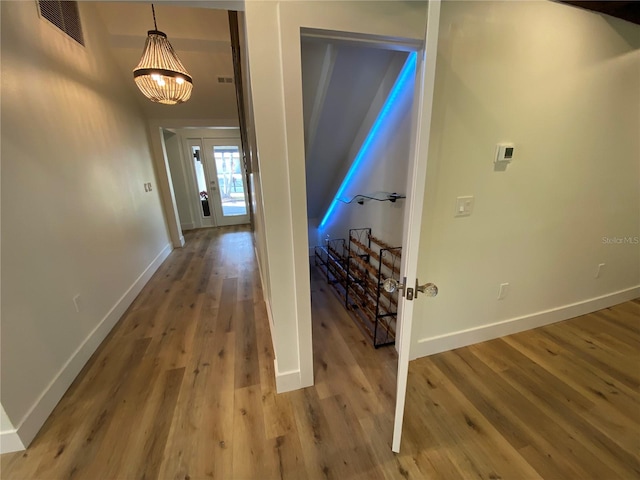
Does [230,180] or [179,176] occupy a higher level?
[179,176]

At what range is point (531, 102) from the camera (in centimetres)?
150

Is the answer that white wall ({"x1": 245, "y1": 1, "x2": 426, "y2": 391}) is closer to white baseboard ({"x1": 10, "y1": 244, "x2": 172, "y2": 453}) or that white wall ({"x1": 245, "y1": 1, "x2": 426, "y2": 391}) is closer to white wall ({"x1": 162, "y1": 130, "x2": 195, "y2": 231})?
white baseboard ({"x1": 10, "y1": 244, "x2": 172, "y2": 453})

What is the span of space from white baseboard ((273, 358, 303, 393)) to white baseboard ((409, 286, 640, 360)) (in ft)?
2.71

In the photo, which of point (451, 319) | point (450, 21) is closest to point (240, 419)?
point (451, 319)

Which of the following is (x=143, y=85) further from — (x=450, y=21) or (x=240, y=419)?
(x=240, y=419)

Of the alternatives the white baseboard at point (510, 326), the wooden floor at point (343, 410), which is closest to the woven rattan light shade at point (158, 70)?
the wooden floor at point (343, 410)

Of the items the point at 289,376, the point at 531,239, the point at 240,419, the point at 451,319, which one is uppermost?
the point at 531,239

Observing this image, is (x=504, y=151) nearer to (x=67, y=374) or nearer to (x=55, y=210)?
(x=55, y=210)

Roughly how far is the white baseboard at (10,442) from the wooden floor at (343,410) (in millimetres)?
26

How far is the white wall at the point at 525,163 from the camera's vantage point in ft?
4.52

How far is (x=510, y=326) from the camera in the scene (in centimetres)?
204

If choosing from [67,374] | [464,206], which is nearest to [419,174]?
[464,206]

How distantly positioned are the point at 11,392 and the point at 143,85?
7.42ft

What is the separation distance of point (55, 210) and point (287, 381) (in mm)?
1917
